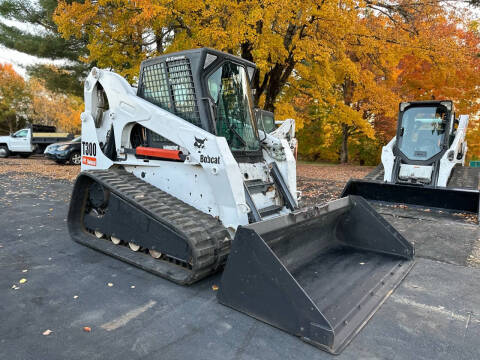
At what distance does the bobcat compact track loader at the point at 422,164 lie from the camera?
7.36 m

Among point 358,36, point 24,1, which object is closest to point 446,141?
point 358,36

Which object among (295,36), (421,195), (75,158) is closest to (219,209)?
(421,195)

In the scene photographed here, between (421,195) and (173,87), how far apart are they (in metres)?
5.87

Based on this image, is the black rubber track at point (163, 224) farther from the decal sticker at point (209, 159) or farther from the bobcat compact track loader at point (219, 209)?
the decal sticker at point (209, 159)

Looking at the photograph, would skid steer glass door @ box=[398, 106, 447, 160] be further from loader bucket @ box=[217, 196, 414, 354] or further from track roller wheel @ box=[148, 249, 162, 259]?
track roller wheel @ box=[148, 249, 162, 259]

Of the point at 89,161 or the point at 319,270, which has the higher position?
the point at 89,161

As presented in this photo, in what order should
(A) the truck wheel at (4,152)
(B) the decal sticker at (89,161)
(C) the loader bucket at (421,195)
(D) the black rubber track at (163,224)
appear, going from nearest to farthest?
(D) the black rubber track at (163,224), (B) the decal sticker at (89,161), (C) the loader bucket at (421,195), (A) the truck wheel at (4,152)

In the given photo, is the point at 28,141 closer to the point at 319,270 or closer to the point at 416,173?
the point at 416,173

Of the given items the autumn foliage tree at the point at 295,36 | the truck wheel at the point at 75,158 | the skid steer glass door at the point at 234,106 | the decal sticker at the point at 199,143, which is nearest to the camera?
the decal sticker at the point at 199,143

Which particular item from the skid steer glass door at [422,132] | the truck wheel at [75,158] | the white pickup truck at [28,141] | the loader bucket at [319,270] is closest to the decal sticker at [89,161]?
the loader bucket at [319,270]

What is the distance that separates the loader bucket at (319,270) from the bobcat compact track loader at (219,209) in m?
0.01

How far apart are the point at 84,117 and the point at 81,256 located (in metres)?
2.11

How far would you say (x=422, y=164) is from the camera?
8945 mm

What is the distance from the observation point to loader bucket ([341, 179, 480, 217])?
22.0 ft
